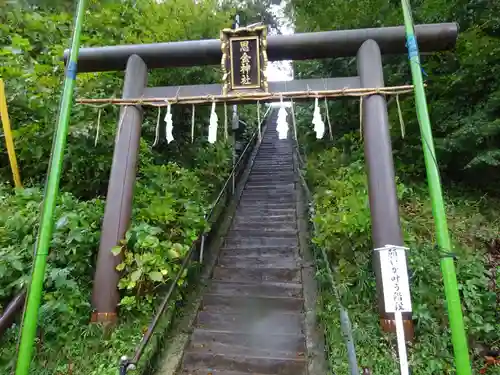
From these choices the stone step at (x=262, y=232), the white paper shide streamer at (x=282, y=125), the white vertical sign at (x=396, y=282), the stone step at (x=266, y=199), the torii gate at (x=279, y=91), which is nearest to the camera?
the white vertical sign at (x=396, y=282)

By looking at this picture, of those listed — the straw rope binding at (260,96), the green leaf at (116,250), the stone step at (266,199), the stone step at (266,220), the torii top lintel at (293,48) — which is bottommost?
the green leaf at (116,250)

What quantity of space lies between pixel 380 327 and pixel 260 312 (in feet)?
6.44

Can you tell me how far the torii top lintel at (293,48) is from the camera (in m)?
5.30

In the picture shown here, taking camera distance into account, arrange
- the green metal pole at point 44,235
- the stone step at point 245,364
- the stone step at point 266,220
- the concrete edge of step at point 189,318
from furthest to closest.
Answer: the stone step at point 266,220, the concrete edge of step at point 189,318, the stone step at point 245,364, the green metal pole at point 44,235

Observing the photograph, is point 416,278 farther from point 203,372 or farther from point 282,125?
point 203,372

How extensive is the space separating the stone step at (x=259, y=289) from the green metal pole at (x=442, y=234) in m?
3.31

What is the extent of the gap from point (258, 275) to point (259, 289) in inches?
17.2

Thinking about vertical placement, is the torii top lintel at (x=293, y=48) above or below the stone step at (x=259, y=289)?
above

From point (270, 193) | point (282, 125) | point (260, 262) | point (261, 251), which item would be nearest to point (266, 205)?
point (270, 193)

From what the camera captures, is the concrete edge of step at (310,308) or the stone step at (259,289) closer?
the concrete edge of step at (310,308)

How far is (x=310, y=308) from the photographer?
5566 mm

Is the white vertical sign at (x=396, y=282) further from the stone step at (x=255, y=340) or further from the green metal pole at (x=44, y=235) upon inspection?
the green metal pole at (x=44, y=235)

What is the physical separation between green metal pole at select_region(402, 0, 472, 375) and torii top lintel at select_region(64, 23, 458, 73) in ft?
6.16

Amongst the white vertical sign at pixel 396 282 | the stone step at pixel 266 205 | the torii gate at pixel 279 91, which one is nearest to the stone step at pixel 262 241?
the stone step at pixel 266 205
